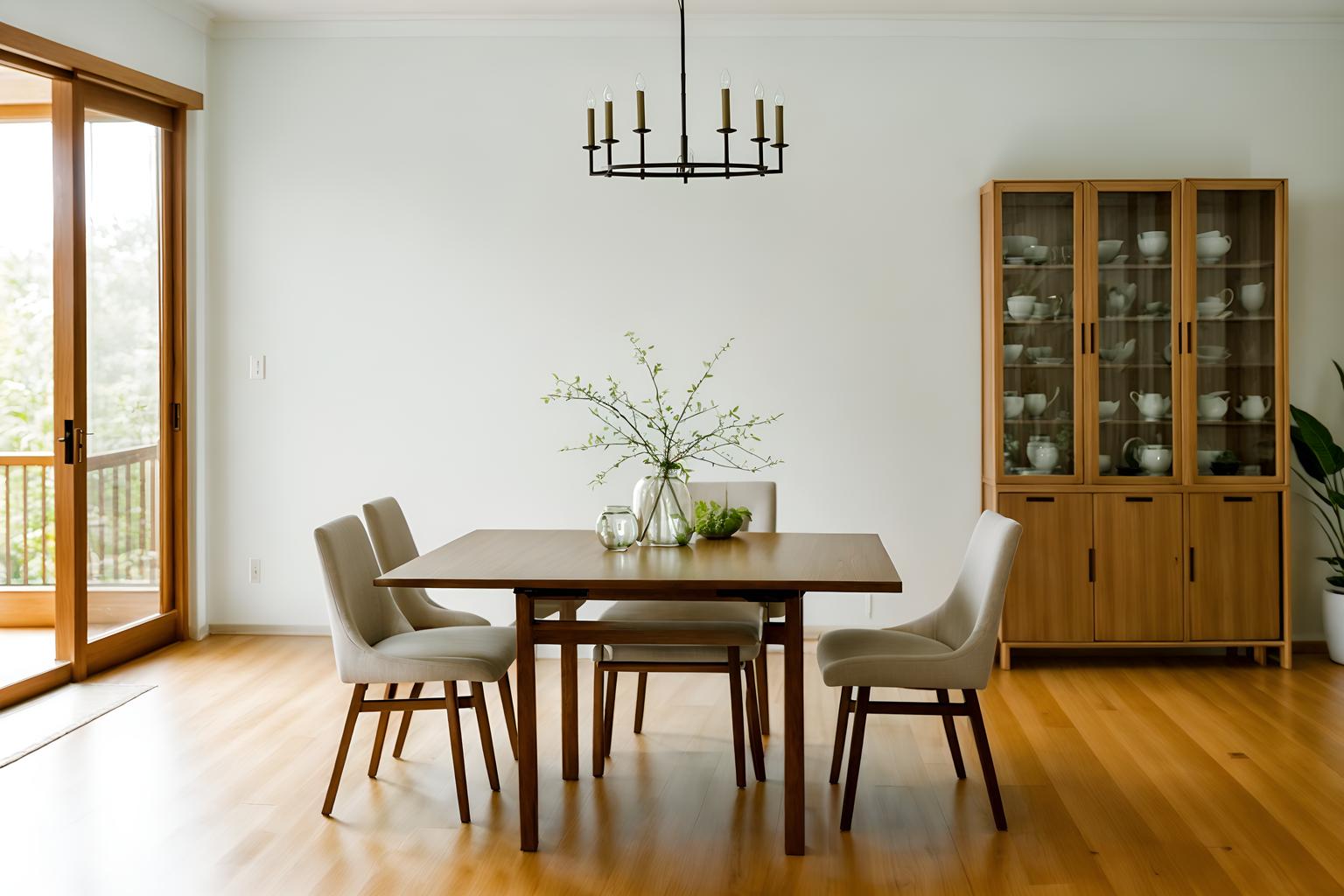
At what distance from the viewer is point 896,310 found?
5.02 m

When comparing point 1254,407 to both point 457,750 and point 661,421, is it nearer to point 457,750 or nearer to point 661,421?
point 661,421

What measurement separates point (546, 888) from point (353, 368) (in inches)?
124

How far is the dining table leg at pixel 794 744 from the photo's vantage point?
9.20 feet

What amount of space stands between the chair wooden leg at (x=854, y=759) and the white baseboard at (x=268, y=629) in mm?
3057

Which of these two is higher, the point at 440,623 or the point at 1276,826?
the point at 440,623

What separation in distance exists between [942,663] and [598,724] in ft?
3.52

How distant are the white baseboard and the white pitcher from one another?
431 cm

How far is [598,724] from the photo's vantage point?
333 centimetres

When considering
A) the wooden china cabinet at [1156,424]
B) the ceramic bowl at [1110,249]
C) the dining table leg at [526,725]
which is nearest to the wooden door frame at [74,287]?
the dining table leg at [526,725]

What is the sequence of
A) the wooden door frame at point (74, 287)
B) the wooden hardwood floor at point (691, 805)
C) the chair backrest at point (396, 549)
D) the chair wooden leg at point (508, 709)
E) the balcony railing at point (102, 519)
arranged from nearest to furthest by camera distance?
the wooden hardwood floor at point (691, 805) < the chair wooden leg at point (508, 709) < the chair backrest at point (396, 549) < the wooden door frame at point (74, 287) < the balcony railing at point (102, 519)

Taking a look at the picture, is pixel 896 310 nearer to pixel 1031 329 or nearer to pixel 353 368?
pixel 1031 329

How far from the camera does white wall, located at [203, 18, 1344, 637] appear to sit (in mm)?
4961

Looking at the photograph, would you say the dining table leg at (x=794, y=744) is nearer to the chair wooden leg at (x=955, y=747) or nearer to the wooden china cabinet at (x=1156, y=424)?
the chair wooden leg at (x=955, y=747)

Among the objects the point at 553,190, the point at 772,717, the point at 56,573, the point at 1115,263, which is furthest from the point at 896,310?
the point at 56,573
